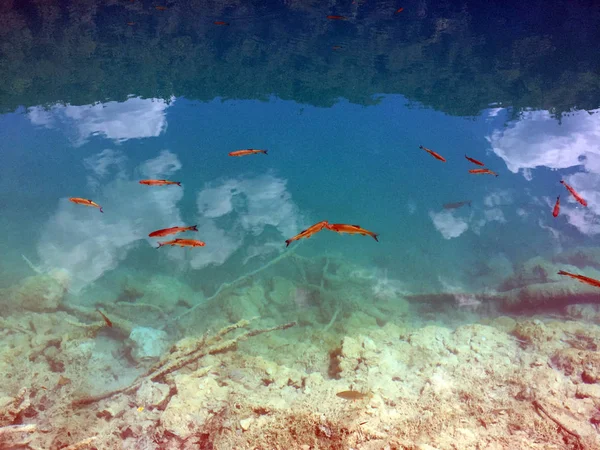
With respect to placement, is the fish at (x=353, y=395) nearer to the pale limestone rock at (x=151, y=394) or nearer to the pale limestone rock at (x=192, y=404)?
the pale limestone rock at (x=192, y=404)

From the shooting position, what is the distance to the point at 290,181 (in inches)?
413

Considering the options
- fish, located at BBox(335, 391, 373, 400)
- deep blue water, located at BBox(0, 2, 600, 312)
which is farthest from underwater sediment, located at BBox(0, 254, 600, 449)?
deep blue water, located at BBox(0, 2, 600, 312)

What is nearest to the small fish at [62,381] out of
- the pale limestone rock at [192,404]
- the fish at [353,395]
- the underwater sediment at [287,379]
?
the underwater sediment at [287,379]

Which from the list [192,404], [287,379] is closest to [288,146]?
[287,379]

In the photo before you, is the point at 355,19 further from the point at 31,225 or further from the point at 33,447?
the point at 33,447

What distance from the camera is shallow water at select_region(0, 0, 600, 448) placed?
686 centimetres

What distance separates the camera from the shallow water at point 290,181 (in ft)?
22.5

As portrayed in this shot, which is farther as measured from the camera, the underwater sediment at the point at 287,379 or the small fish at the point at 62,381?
the small fish at the point at 62,381

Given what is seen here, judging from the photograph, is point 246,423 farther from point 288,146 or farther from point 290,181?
point 288,146

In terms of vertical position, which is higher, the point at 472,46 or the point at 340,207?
the point at 472,46

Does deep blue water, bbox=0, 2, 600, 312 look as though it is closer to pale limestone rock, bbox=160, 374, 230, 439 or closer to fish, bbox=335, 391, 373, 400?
pale limestone rock, bbox=160, 374, 230, 439

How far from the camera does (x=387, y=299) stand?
7.37 m

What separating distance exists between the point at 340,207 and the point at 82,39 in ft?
65.7

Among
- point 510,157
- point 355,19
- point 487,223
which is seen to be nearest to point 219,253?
point 487,223
